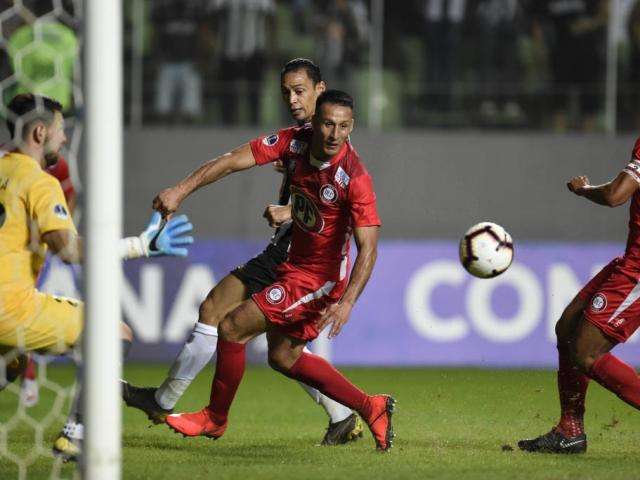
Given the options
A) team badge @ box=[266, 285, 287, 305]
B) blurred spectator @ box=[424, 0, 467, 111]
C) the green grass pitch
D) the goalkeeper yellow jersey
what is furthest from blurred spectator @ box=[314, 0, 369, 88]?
the goalkeeper yellow jersey

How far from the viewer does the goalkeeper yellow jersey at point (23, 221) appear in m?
5.35

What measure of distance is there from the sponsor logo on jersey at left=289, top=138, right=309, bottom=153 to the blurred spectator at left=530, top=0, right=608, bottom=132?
20.9ft

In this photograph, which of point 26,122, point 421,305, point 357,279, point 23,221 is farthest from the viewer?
point 421,305

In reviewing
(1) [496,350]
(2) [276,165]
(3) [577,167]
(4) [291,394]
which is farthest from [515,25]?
(2) [276,165]

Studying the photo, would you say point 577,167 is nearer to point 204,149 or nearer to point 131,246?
point 204,149

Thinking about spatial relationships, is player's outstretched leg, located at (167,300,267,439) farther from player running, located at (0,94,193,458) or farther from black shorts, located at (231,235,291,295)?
player running, located at (0,94,193,458)

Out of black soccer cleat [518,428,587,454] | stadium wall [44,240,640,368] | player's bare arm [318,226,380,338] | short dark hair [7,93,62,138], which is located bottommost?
stadium wall [44,240,640,368]

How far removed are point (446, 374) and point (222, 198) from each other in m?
3.09

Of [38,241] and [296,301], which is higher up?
[38,241]

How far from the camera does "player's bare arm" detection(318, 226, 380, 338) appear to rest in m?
5.58

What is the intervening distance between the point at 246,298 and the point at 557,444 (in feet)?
5.99

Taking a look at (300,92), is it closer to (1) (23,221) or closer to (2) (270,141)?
(2) (270,141)

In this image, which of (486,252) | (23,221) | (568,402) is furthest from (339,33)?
(23,221)

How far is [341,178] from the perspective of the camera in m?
6.01
